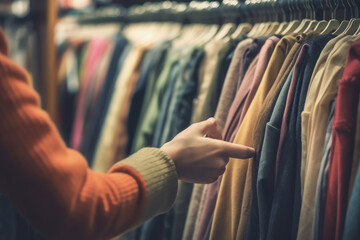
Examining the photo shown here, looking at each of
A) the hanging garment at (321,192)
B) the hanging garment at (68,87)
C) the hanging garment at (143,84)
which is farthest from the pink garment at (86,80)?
the hanging garment at (321,192)

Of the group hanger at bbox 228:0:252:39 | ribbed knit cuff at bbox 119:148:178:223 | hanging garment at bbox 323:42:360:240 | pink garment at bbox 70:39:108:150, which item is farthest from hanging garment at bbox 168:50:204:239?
pink garment at bbox 70:39:108:150

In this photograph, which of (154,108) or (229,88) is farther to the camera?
(154,108)

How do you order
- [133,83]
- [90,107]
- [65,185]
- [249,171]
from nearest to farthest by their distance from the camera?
[65,185] → [249,171] → [133,83] → [90,107]

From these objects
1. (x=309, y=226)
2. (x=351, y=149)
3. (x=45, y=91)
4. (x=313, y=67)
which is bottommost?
(x=45, y=91)

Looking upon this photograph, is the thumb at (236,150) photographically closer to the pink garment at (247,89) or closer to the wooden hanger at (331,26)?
the pink garment at (247,89)

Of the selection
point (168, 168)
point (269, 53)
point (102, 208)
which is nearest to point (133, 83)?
point (269, 53)

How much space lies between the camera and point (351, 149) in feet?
2.17

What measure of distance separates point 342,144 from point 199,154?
231 mm

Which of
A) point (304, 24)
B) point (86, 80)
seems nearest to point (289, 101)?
point (304, 24)

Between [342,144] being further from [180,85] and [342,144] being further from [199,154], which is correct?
[180,85]

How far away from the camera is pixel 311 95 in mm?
744

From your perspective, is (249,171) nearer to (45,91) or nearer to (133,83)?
(133,83)

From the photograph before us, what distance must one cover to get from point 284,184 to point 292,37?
0.96 feet

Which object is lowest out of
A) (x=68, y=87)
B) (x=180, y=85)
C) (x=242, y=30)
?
(x=68, y=87)
